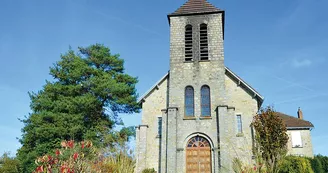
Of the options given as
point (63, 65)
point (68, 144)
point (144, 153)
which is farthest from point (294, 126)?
point (68, 144)

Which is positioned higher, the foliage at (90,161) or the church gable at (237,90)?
the church gable at (237,90)

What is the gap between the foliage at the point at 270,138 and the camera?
13.2m

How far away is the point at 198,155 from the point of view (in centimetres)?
1986

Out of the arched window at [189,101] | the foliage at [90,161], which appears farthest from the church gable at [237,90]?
the foliage at [90,161]

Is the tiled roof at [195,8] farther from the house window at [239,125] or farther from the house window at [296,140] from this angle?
the house window at [296,140]

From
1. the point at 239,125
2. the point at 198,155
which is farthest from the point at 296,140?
the point at 198,155

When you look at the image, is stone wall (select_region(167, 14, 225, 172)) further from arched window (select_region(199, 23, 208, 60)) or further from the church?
arched window (select_region(199, 23, 208, 60))

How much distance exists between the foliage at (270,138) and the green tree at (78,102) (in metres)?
9.84

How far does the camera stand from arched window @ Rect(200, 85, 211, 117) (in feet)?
68.1

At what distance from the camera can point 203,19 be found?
22891 millimetres

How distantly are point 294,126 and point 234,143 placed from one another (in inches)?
481

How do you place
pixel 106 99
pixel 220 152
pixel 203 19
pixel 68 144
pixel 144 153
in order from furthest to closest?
pixel 106 99
pixel 203 19
pixel 144 153
pixel 220 152
pixel 68 144

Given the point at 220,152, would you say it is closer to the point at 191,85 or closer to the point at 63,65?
the point at 191,85

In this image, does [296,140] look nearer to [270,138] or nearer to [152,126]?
[152,126]
